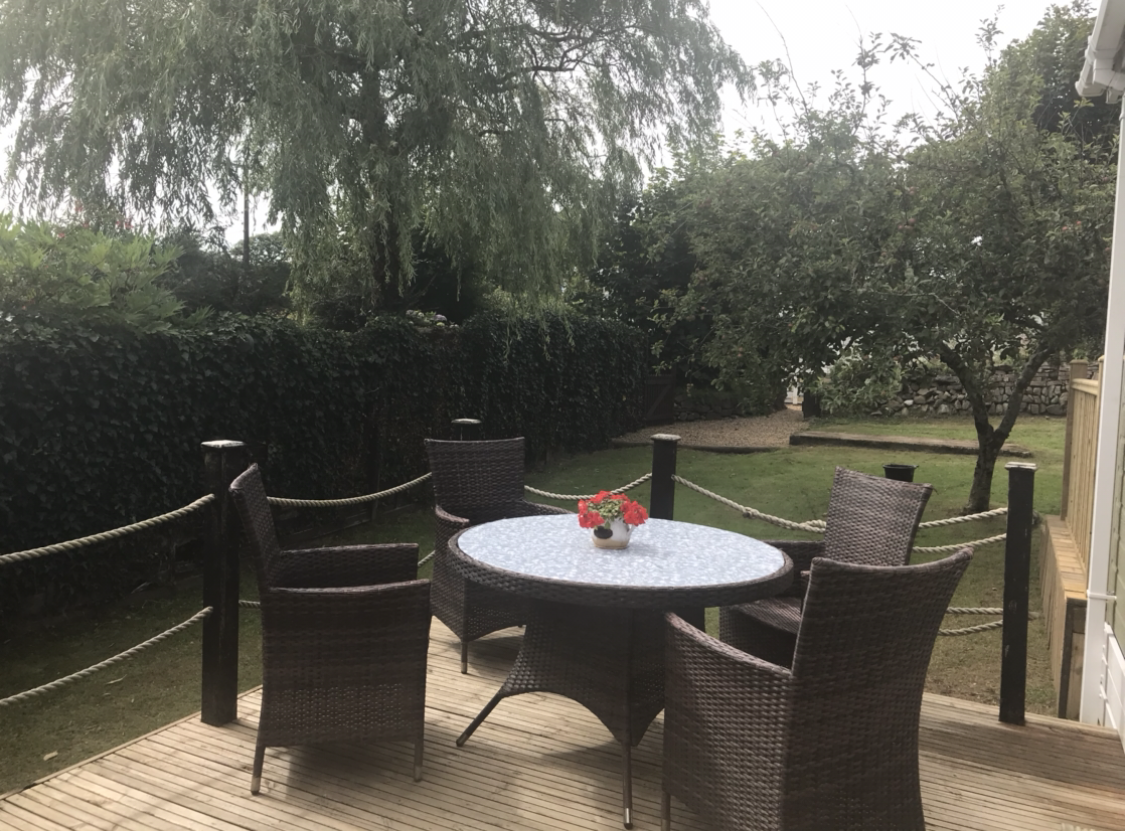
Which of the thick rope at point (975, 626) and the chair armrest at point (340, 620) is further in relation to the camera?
the thick rope at point (975, 626)

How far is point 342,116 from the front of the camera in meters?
6.71

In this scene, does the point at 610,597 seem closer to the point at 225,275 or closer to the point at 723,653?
the point at 723,653

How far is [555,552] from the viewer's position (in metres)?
2.81

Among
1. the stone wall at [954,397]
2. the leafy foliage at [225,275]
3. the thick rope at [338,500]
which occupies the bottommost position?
the thick rope at [338,500]

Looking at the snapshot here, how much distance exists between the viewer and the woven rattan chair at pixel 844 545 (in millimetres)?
3031

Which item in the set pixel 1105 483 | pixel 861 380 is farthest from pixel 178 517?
pixel 861 380

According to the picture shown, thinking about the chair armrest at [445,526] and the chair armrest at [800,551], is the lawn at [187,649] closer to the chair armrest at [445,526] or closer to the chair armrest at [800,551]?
the chair armrest at [445,526]

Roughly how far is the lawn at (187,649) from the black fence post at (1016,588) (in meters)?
1.14

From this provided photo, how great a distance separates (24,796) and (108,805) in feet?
0.85

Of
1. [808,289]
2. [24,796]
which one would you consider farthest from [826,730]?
[808,289]

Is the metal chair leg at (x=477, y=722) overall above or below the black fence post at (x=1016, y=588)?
below

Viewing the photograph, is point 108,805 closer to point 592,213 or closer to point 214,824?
point 214,824

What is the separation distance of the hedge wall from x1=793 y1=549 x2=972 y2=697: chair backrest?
4129mm

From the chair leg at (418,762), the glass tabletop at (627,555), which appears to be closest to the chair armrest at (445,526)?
the glass tabletop at (627,555)
